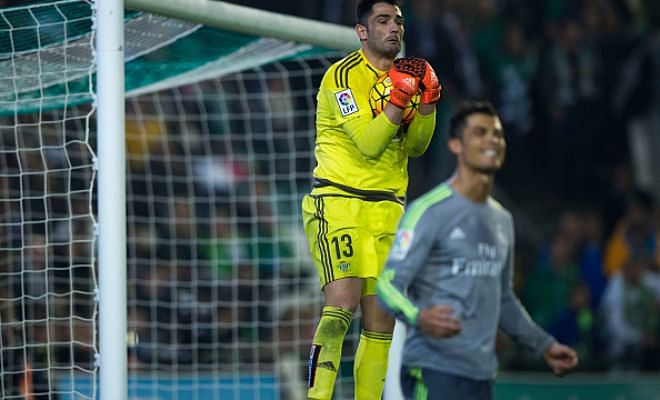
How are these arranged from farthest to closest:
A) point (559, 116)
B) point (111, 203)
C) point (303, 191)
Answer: point (559, 116)
point (303, 191)
point (111, 203)

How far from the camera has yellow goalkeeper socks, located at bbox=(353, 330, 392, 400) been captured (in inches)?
285

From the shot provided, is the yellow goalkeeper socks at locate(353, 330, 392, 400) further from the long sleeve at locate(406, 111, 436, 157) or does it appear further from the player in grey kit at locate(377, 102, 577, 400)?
the player in grey kit at locate(377, 102, 577, 400)

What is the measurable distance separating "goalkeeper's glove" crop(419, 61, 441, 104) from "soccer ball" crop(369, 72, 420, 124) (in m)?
0.12

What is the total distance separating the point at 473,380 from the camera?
5777mm

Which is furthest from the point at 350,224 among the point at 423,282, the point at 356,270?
the point at 423,282

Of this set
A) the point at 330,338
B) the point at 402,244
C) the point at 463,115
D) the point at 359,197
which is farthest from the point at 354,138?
the point at 402,244

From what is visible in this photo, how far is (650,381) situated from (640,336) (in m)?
1.09

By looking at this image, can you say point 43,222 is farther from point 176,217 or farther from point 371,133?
point 371,133

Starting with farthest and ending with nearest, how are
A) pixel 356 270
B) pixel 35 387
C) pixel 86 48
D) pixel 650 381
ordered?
pixel 650 381, pixel 35 387, pixel 86 48, pixel 356 270

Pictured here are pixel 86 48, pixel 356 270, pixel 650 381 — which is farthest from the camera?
pixel 650 381

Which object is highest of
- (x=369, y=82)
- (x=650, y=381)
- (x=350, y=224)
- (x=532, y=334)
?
(x=369, y=82)

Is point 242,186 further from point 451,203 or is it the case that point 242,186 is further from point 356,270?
point 451,203

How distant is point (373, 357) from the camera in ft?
23.7

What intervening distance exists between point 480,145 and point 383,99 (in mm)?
1486
